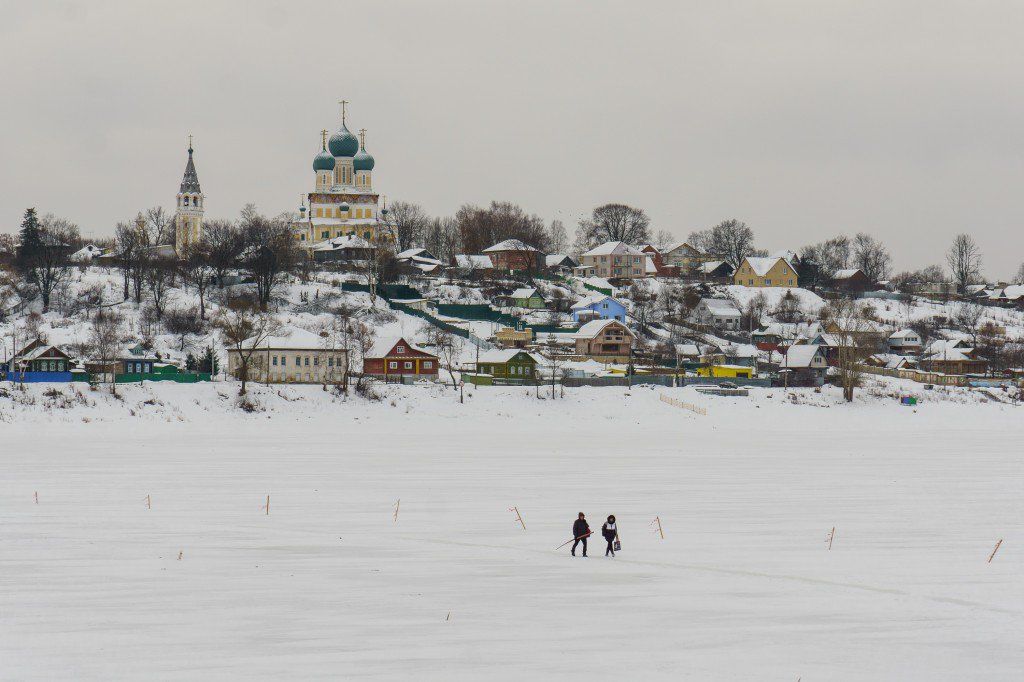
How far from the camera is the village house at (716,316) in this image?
103m

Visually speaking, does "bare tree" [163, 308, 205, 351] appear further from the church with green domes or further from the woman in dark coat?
the woman in dark coat

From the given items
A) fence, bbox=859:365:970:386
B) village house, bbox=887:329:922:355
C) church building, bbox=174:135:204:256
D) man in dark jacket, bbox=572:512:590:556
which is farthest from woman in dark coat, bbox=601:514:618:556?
church building, bbox=174:135:204:256

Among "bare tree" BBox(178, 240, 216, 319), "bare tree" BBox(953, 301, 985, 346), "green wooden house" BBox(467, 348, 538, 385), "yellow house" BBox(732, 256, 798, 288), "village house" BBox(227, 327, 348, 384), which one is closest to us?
"village house" BBox(227, 327, 348, 384)

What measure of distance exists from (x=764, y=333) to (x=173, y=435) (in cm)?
6099

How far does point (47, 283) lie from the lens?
85.0 meters

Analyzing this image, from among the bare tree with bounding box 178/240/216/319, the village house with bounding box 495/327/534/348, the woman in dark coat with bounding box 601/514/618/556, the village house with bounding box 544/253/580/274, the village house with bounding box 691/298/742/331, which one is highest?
the village house with bounding box 544/253/580/274

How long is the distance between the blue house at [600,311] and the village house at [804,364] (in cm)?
2037

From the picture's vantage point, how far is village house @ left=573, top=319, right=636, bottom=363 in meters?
83.4

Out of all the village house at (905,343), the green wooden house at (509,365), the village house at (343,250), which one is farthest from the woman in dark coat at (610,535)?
the village house at (343,250)

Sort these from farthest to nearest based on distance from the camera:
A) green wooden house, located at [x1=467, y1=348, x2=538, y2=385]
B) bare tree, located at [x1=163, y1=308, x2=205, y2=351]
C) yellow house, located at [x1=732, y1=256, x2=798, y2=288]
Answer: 1. yellow house, located at [x1=732, y1=256, x2=798, y2=288]
2. bare tree, located at [x1=163, y1=308, x2=205, y2=351]
3. green wooden house, located at [x1=467, y1=348, x2=538, y2=385]

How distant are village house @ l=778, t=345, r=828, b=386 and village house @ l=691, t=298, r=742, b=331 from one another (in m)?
24.2

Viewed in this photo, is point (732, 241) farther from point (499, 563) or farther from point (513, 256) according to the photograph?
point (499, 563)

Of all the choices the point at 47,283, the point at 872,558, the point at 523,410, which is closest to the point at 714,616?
the point at 872,558

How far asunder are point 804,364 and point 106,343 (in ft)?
137
